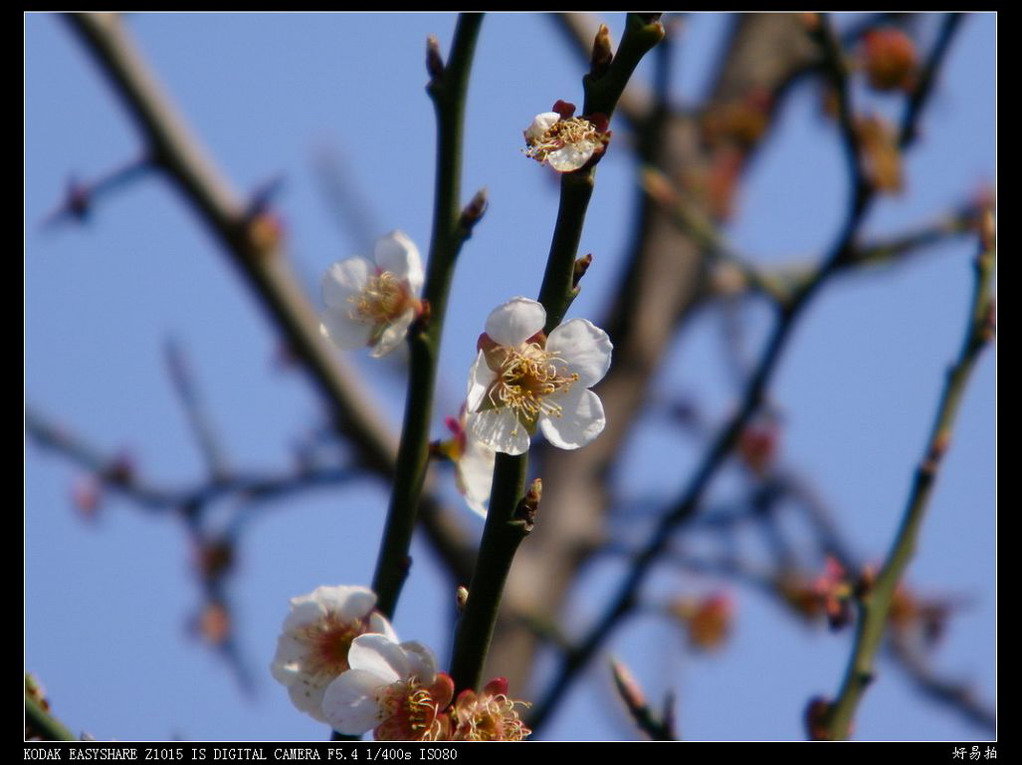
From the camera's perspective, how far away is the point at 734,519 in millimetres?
4141

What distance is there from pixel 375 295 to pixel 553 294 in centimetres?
37

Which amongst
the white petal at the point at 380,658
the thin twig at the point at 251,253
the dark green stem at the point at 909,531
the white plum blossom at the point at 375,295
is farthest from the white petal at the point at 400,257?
the thin twig at the point at 251,253

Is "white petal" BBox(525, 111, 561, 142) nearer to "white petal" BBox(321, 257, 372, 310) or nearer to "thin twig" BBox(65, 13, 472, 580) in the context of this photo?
"white petal" BBox(321, 257, 372, 310)

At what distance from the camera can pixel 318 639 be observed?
1185 mm

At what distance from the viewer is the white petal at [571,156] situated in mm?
838

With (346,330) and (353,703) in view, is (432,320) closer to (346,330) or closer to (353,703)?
(346,330)

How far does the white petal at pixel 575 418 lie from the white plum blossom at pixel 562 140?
0.26m

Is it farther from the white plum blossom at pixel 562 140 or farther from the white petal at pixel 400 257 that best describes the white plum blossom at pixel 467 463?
the white plum blossom at pixel 562 140

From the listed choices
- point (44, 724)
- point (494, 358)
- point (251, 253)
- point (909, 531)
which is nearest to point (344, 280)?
point (494, 358)

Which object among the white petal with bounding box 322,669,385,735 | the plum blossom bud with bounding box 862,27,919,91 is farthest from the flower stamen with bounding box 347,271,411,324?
the plum blossom bud with bounding box 862,27,919,91

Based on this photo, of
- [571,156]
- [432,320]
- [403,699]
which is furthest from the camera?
[432,320]

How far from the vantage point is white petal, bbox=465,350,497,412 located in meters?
0.96

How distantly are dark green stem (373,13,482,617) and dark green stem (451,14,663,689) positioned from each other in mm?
174

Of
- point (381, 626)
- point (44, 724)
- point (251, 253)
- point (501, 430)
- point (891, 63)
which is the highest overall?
point (891, 63)
